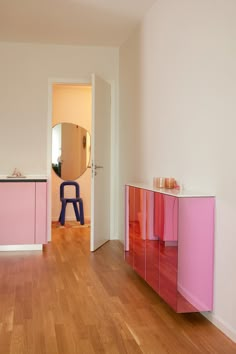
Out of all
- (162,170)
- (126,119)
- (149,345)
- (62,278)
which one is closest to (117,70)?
(126,119)

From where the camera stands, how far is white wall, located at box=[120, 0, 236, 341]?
106 inches

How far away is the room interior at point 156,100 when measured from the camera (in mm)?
2750

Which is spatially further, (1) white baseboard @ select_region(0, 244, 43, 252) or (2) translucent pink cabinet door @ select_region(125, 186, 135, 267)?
(1) white baseboard @ select_region(0, 244, 43, 252)

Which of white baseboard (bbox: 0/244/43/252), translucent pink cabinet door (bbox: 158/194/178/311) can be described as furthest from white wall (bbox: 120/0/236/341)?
white baseboard (bbox: 0/244/43/252)

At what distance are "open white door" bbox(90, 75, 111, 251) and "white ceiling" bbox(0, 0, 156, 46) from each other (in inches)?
21.3

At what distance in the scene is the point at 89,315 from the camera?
302 cm

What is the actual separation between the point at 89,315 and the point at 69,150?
497cm

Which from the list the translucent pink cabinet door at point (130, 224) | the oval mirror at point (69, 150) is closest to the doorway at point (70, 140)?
the oval mirror at point (69, 150)

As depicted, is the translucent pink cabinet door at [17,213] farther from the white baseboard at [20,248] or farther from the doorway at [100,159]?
the doorway at [100,159]

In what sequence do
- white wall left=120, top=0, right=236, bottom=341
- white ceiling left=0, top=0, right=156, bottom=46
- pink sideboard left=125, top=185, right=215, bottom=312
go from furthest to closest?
white ceiling left=0, top=0, right=156, bottom=46 → pink sideboard left=125, top=185, right=215, bottom=312 → white wall left=120, top=0, right=236, bottom=341

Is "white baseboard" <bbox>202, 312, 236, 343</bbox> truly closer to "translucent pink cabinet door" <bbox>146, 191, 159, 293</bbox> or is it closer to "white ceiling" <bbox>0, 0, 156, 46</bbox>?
"translucent pink cabinet door" <bbox>146, 191, 159, 293</bbox>

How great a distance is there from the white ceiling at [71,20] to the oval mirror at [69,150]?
2.28 meters

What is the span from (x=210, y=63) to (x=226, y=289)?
1442mm

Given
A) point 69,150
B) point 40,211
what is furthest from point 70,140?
point 40,211
